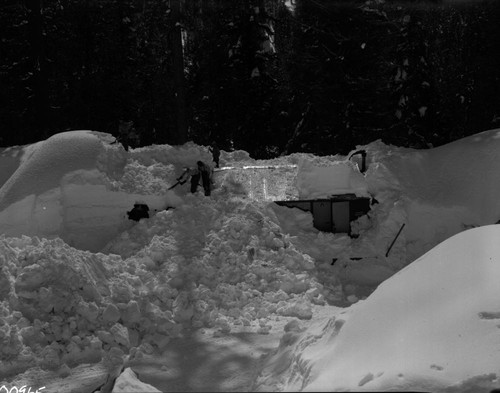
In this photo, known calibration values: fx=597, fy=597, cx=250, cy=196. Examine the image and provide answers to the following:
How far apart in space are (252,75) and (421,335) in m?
16.8

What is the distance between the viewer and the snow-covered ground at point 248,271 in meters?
4.77

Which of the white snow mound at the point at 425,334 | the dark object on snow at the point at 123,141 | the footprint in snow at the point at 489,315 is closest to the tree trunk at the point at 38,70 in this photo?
the dark object on snow at the point at 123,141

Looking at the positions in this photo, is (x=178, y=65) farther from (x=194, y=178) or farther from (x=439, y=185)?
(x=439, y=185)

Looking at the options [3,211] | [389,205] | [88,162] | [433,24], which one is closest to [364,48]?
[433,24]

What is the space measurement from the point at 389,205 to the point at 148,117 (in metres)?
15.3

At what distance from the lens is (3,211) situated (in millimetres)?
10602

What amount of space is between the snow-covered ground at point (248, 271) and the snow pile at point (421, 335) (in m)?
0.02

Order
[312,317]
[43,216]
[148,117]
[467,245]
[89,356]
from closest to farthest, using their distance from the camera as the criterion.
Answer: [467,245] < [89,356] < [312,317] < [43,216] < [148,117]

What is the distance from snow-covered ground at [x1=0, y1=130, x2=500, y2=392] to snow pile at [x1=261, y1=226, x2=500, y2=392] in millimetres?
15

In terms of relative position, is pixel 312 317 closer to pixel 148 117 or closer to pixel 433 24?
pixel 148 117

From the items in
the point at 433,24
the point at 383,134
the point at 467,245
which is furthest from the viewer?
the point at 433,24

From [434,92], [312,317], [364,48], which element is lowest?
[312,317]

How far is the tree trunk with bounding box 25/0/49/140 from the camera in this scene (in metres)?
20.3

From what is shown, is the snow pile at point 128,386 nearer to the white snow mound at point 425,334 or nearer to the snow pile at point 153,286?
the white snow mound at point 425,334
